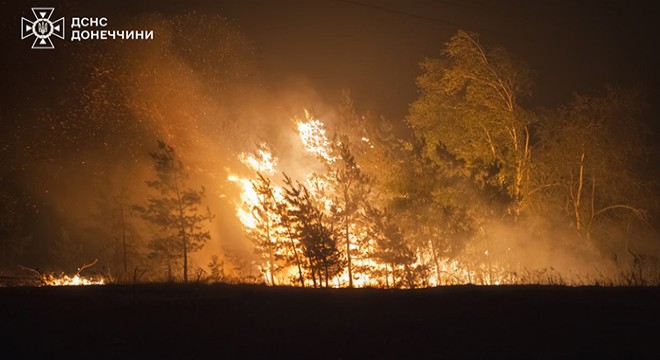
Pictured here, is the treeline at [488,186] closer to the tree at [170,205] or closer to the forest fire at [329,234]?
the forest fire at [329,234]

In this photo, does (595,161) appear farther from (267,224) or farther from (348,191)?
(267,224)

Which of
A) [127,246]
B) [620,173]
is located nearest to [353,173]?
[620,173]

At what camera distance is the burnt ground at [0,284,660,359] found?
9.91 meters

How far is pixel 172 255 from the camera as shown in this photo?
166 ft

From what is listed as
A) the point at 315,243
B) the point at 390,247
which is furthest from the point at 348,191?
the point at 315,243

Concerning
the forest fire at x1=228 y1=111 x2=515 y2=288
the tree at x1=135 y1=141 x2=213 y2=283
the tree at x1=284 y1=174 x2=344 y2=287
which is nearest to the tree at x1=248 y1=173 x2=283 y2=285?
the forest fire at x1=228 y1=111 x2=515 y2=288

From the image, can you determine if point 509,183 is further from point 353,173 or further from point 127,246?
point 127,246

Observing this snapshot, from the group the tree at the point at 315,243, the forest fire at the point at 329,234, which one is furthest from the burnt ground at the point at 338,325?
the forest fire at the point at 329,234

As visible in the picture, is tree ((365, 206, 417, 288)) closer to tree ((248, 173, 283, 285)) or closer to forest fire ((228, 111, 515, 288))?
forest fire ((228, 111, 515, 288))

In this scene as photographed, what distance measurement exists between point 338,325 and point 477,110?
30291 mm

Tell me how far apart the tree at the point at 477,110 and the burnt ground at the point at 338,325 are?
25987 millimetres

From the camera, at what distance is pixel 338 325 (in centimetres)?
1109

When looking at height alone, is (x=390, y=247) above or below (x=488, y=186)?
below

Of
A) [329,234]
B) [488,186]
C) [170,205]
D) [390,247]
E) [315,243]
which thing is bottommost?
[390,247]
